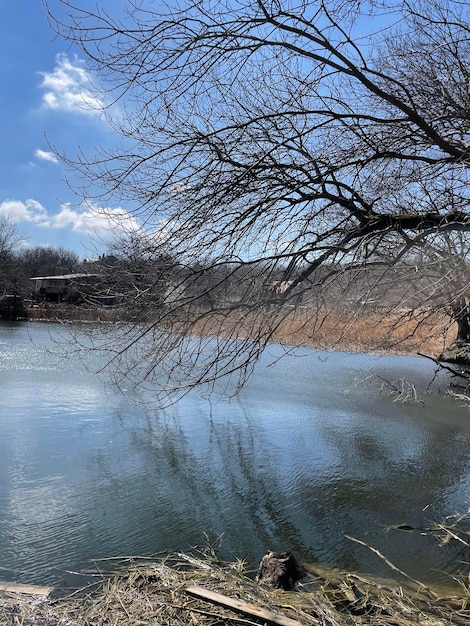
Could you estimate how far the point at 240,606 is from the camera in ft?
8.11

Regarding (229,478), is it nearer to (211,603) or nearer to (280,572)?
(280,572)

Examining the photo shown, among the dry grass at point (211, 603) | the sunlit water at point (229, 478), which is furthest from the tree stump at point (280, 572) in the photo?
the sunlit water at point (229, 478)

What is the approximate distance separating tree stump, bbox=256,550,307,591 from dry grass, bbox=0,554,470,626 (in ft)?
0.26

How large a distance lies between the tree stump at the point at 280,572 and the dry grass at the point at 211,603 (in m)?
0.08

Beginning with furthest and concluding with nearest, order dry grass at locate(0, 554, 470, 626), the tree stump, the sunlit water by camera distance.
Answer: the sunlit water < the tree stump < dry grass at locate(0, 554, 470, 626)

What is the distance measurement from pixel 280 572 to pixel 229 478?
2220 millimetres

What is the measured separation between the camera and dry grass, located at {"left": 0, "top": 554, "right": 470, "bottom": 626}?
2.49 metres

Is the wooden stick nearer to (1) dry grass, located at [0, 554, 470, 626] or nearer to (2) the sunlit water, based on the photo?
(1) dry grass, located at [0, 554, 470, 626]

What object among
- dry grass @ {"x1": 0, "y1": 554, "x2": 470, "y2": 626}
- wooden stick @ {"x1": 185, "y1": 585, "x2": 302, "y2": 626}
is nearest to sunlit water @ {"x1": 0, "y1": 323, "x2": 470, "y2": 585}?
dry grass @ {"x1": 0, "y1": 554, "x2": 470, "y2": 626}

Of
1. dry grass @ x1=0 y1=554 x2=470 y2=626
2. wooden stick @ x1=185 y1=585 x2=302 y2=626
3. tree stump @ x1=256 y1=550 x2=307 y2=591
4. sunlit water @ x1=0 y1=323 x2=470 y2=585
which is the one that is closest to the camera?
wooden stick @ x1=185 y1=585 x2=302 y2=626

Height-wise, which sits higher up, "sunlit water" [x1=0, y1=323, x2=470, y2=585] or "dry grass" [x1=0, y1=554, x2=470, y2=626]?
"dry grass" [x1=0, y1=554, x2=470, y2=626]

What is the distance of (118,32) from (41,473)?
4.07 metres

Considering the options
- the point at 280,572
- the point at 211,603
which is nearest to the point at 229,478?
the point at 280,572

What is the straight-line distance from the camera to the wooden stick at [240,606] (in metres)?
2.36
